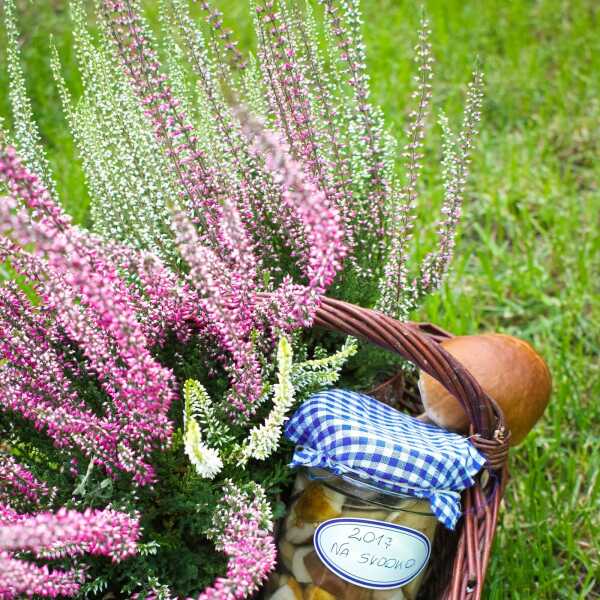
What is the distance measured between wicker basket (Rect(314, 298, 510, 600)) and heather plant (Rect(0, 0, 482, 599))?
6cm

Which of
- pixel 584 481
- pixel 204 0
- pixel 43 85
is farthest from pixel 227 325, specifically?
pixel 43 85

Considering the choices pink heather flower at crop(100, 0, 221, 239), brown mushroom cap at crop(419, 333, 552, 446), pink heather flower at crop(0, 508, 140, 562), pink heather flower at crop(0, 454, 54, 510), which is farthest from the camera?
brown mushroom cap at crop(419, 333, 552, 446)

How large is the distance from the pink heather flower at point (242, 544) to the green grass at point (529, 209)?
2.37 feet

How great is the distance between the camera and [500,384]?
1468 mm

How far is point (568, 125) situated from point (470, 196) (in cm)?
61

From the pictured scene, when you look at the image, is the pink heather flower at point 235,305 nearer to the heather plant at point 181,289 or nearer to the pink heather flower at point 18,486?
the heather plant at point 181,289

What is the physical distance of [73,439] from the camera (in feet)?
3.83

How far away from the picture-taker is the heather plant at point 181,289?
1.02 meters

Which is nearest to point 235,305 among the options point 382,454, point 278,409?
point 278,409

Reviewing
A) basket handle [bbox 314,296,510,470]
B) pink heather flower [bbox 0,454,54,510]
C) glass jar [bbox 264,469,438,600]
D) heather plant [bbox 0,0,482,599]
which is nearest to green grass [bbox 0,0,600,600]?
glass jar [bbox 264,469,438,600]

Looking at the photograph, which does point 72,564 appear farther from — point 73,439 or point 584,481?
point 584,481

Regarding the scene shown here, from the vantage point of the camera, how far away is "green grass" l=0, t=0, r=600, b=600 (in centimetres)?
187

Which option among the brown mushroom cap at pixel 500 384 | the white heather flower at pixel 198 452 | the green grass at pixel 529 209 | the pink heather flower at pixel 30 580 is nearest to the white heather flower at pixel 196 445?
the white heather flower at pixel 198 452

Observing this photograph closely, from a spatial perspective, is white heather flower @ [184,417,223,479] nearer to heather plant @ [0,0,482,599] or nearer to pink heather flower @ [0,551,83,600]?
heather plant @ [0,0,482,599]
